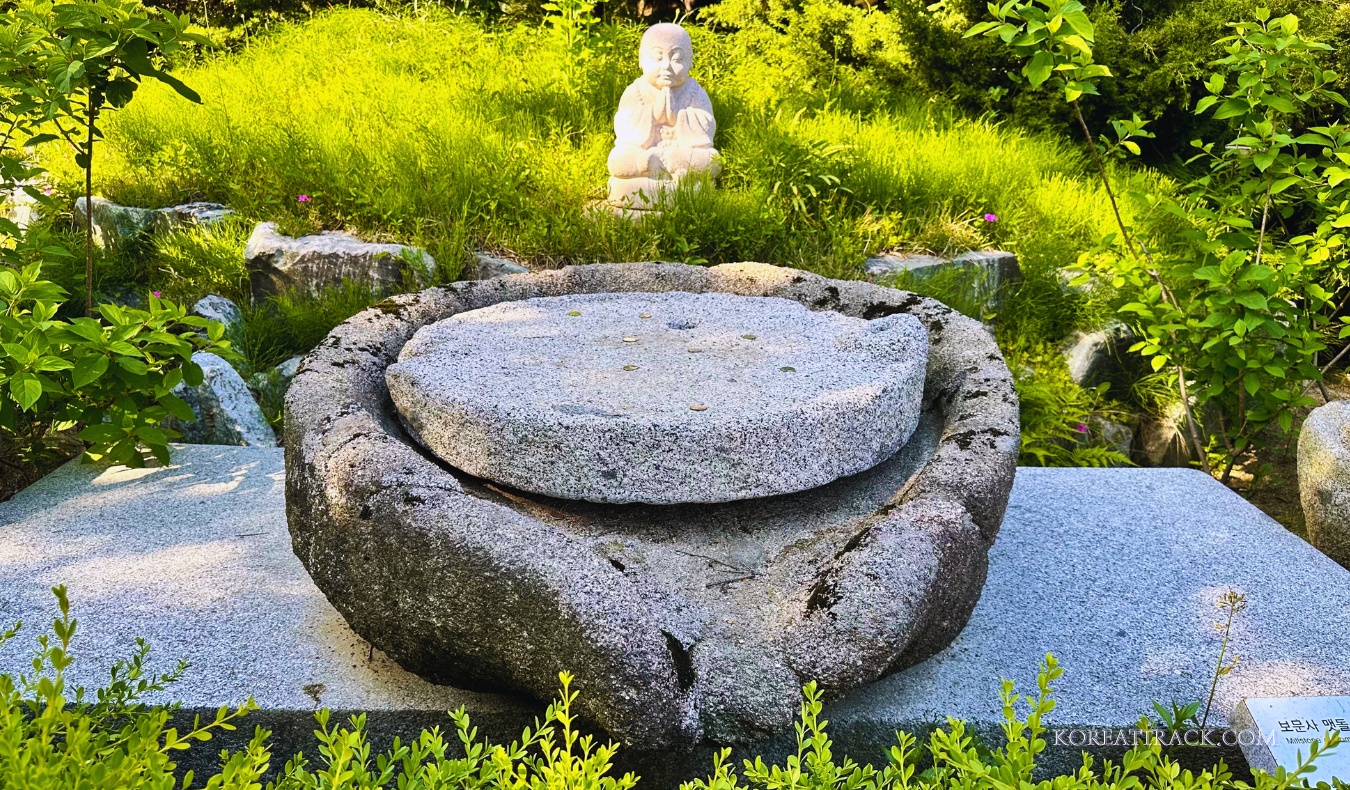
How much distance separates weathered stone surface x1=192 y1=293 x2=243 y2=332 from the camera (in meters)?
4.46

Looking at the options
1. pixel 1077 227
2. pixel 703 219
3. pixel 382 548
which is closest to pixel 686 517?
pixel 382 548

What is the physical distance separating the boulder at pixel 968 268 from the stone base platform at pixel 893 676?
A: 1.56 metres

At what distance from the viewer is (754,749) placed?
202 centimetres

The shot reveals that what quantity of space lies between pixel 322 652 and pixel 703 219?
297 cm

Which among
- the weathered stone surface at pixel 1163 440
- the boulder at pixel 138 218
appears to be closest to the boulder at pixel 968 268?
the weathered stone surface at pixel 1163 440

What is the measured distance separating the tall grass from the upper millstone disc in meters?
1.70

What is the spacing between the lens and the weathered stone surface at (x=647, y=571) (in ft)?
5.81

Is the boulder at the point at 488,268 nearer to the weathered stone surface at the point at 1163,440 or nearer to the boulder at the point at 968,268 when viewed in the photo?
the boulder at the point at 968,268

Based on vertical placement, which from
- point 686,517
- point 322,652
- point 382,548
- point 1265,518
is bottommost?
point 1265,518

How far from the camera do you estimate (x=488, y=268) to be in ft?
15.0

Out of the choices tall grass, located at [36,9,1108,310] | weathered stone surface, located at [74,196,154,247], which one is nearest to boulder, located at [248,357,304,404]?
tall grass, located at [36,9,1108,310]

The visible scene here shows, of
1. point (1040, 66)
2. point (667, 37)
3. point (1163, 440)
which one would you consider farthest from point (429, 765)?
point (667, 37)

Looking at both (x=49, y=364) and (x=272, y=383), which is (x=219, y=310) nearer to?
(x=272, y=383)

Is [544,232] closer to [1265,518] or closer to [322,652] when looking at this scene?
[322,652]
